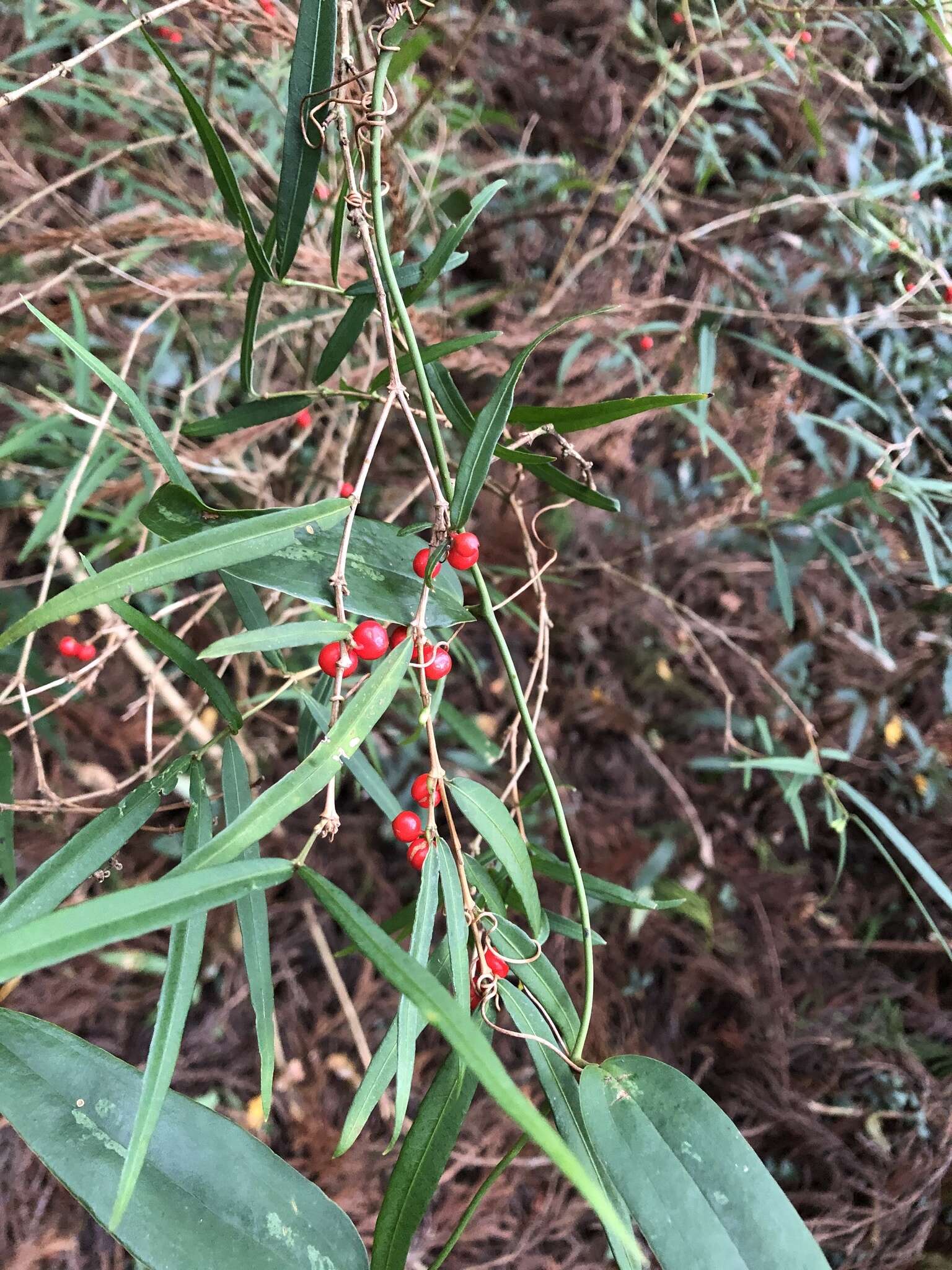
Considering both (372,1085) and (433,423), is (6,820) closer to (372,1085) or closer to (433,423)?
(372,1085)

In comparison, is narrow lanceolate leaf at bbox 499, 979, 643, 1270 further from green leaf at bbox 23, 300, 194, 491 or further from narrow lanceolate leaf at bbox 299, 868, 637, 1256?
green leaf at bbox 23, 300, 194, 491

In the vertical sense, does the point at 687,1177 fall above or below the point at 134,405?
below

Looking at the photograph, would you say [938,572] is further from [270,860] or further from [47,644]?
[47,644]

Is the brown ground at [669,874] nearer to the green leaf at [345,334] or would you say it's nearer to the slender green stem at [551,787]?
the green leaf at [345,334]

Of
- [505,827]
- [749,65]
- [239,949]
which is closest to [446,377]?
[505,827]

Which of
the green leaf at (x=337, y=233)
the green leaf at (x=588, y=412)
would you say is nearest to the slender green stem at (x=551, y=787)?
the green leaf at (x=588, y=412)

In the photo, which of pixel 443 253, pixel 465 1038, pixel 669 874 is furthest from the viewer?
pixel 669 874

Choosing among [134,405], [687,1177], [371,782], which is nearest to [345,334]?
[134,405]
